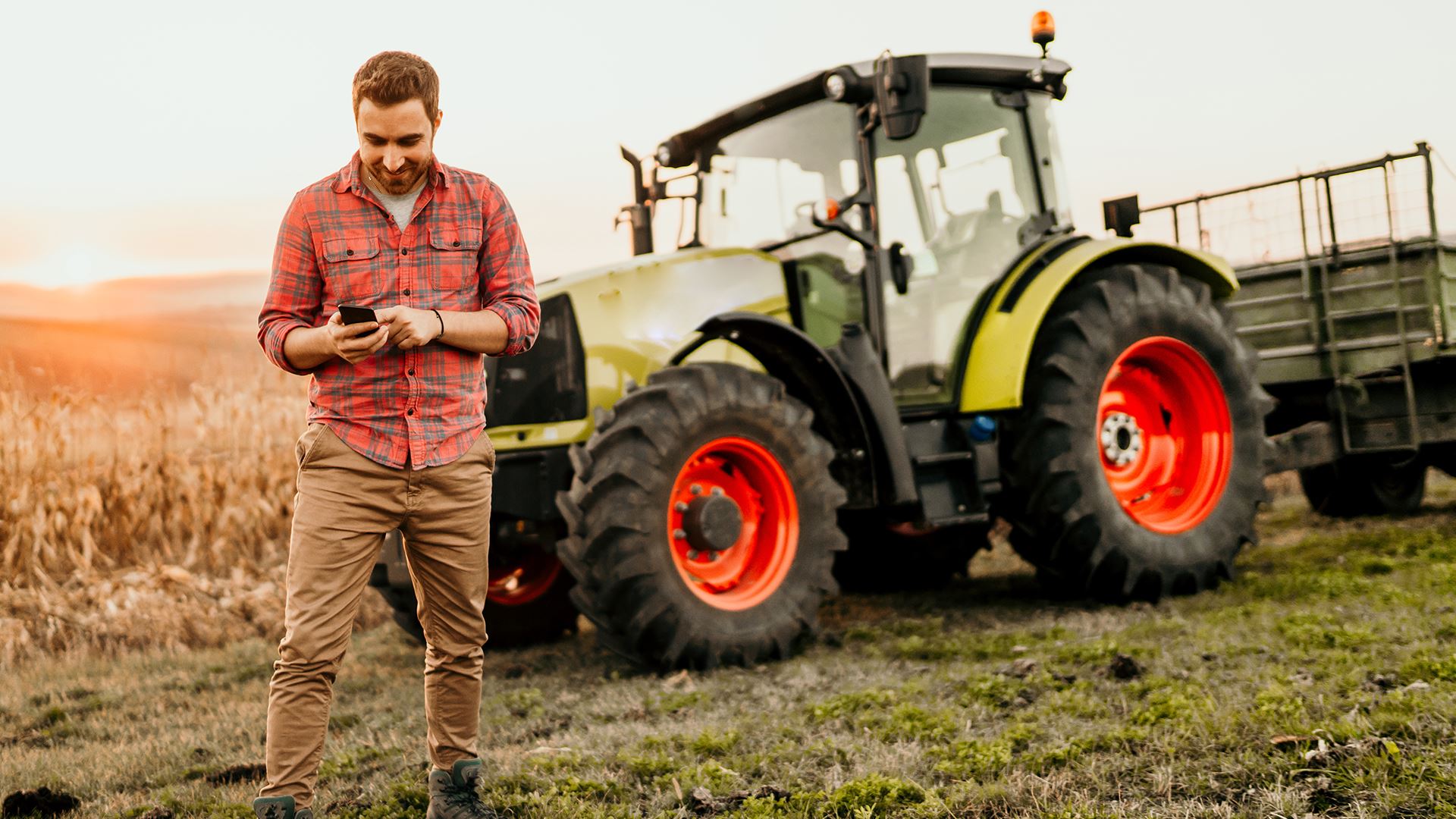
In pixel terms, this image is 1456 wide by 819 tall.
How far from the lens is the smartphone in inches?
91.8

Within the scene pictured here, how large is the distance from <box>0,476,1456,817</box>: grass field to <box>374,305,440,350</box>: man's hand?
116cm

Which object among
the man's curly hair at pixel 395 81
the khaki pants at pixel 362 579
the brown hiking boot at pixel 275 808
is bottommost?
the brown hiking boot at pixel 275 808

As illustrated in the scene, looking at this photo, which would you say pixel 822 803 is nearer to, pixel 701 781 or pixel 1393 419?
pixel 701 781

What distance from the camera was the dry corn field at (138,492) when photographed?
581cm

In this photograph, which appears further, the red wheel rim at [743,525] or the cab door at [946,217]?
the cab door at [946,217]

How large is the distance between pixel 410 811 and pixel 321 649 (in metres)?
0.60

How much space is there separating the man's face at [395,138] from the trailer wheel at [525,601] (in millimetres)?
2889

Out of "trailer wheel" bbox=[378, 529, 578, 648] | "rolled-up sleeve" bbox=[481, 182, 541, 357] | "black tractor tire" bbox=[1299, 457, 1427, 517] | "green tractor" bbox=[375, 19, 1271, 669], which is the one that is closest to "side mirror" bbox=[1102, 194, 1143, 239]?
"green tractor" bbox=[375, 19, 1271, 669]

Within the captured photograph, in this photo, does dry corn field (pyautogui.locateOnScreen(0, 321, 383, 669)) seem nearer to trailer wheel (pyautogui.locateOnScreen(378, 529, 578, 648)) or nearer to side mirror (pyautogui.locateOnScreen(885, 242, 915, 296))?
trailer wheel (pyautogui.locateOnScreen(378, 529, 578, 648))

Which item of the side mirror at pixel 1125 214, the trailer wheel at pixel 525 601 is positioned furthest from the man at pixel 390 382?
the side mirror at pixel 1125 214

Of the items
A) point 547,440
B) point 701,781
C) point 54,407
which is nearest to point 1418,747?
point 701,781

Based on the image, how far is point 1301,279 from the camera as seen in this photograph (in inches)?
266

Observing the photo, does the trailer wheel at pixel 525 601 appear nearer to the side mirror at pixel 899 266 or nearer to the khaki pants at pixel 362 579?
the side mirror at pixel 899 266

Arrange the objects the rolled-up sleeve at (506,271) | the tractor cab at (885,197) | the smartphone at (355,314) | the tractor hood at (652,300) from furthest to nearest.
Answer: the tractor cab at (885,197) → the tractor hood at (652,300) → the rolled-up sleeve at (506,271) → the smartphone at (355,314)
